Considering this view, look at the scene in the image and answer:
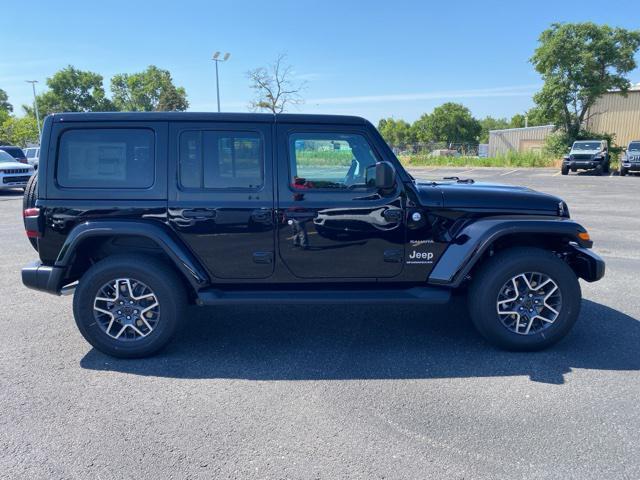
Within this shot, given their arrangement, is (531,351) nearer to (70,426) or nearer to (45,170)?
(70,426)

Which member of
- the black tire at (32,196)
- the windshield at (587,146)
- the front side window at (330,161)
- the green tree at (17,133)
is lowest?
the black tire at (32,196)

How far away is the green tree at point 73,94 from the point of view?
70688mm

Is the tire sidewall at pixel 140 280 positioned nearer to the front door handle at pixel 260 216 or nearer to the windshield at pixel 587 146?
the front door handle at pixel 260 216

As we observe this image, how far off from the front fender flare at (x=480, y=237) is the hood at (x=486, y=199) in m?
0.11

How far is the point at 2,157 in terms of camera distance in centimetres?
1822

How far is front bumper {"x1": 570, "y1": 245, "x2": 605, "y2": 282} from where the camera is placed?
4002 mm

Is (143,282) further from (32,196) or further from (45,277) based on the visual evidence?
(32,196)

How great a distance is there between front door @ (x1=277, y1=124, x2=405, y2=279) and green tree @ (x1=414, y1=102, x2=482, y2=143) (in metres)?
91.3

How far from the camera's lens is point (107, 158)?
12.7ft

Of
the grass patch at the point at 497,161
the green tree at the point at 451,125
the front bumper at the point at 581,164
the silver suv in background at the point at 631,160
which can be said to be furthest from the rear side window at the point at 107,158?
the green tree at the point at 451,125

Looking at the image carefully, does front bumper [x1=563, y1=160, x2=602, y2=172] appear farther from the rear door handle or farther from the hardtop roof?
the rear door handle

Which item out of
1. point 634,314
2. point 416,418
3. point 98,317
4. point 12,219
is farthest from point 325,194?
point 12,219

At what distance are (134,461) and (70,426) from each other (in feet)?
2.06

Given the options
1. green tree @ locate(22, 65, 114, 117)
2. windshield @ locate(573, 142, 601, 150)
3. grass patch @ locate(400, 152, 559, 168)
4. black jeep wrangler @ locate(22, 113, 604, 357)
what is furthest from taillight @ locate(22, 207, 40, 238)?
green tree @ locate(22, 65, 114, 117)
